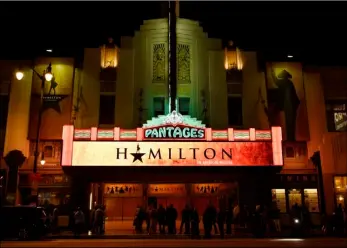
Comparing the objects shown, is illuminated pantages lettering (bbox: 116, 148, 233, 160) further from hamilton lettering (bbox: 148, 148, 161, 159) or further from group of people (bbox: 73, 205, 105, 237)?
group of people (bbox: 73, 205, 105, 237)

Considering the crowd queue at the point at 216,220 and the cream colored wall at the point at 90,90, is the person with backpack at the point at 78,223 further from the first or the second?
the cream colored wall at the point at 90,90

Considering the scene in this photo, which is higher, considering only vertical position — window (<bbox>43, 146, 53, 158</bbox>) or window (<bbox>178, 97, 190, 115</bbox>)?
window (<bbox>178, 97, 190, 115</bbox>)

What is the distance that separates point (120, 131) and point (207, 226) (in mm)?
8106

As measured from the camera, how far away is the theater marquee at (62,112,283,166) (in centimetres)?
2483

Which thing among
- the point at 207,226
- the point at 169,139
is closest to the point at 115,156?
the point at 169,139

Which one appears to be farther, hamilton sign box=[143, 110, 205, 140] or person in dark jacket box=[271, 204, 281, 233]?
hamilton sign box=[143, 110, 205, 140]

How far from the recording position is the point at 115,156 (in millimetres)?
24828

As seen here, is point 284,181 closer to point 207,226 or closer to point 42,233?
point 207,226

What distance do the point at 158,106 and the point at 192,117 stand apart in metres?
2.58

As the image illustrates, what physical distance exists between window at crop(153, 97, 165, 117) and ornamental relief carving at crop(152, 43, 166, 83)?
1267 millimetres

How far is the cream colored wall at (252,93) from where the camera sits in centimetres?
2817

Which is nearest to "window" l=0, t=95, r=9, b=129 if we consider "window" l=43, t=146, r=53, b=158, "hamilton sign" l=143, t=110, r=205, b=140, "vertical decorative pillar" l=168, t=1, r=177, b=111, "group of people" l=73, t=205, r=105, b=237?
"window" l=43, t=146, r=53, b=158

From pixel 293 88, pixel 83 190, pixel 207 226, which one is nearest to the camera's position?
pixel 207 226

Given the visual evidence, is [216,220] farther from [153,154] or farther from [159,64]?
[159,64]
